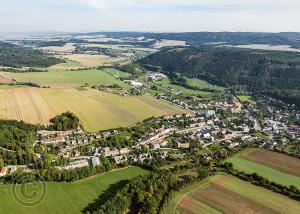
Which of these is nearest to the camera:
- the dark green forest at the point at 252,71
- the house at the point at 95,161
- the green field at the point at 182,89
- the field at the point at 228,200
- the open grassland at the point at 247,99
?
the field at the point at 228,200

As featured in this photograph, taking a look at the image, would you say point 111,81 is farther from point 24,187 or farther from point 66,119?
point 24,187

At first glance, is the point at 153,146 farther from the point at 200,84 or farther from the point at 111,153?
the point at 200,84

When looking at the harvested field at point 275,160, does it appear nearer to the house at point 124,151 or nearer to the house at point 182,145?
the house at point 182,145

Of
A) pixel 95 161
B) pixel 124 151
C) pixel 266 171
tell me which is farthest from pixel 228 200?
pixel 124 151

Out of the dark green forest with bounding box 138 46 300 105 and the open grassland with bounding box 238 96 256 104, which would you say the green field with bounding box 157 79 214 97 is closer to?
the open grassland with bounding box 238 96 256 104

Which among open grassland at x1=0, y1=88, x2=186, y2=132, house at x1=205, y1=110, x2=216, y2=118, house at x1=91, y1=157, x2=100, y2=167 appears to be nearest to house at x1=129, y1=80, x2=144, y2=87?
open grassland at x1=0, y1=88, x2=186, y2=132

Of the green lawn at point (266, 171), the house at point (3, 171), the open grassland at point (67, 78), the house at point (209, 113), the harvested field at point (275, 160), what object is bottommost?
the house at point (209, 113)

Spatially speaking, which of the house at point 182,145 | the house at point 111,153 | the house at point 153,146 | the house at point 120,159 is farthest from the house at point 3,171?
the house at point 182,145
